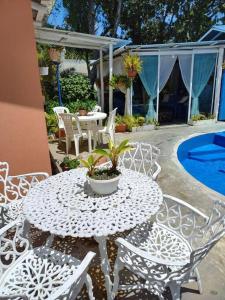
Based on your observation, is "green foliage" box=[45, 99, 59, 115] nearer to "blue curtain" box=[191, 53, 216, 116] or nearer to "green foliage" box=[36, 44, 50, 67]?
"green foliage" box=[36, 44, 50, 67]

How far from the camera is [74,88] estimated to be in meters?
10.6

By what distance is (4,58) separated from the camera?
316cm

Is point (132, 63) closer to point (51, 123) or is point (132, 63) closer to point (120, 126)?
point (120, 126)

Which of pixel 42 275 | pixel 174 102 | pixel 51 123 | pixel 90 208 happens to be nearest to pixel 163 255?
pixel 90 208

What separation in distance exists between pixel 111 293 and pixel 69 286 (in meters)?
0.78

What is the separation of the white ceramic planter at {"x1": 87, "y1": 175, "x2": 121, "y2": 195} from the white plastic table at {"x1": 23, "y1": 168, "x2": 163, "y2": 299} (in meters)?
0.05

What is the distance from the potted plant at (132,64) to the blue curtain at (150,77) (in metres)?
0.53

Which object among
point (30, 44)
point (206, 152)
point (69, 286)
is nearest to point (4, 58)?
point (30, 44)

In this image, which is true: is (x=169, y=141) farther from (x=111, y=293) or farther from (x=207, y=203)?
(x=111, y=293)

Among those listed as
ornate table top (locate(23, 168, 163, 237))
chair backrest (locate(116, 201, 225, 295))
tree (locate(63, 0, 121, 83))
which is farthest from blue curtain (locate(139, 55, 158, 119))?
chair backrest (locate(116, 201, 225, 295))

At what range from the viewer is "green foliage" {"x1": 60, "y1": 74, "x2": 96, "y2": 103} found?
10.6 metres

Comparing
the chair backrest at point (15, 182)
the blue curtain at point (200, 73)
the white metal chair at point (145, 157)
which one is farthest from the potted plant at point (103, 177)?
the blue curtain at point (200, 73)

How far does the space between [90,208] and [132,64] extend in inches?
262

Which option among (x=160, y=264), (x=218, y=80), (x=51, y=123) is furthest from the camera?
(x=218, y=80)
